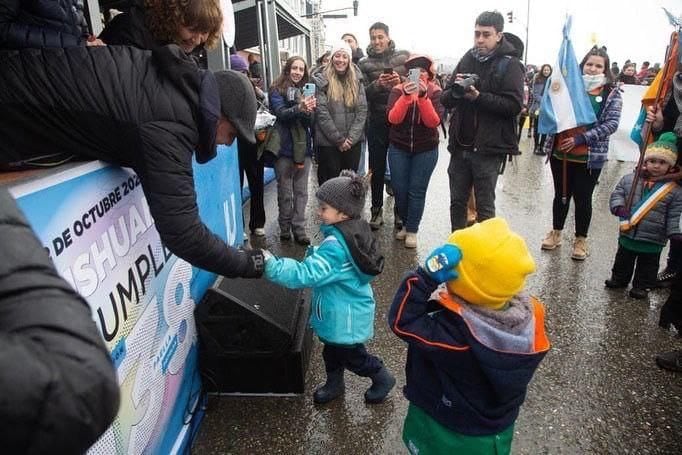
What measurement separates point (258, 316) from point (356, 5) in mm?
34873

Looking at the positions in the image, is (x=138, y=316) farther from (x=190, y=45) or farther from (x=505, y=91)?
(x=505, y=91)

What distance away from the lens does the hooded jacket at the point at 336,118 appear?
4.39 metres

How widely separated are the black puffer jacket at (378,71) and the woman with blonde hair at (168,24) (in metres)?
2.89

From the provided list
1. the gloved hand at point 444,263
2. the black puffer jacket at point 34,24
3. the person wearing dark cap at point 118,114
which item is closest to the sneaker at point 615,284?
the gloved hand at point 444,263

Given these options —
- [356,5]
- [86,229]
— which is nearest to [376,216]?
[86,229]

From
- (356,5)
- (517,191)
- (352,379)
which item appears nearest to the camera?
(352,379)

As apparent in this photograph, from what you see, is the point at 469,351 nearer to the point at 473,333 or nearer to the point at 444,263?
the point at 473,333

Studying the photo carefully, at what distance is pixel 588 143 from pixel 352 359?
2925 mm

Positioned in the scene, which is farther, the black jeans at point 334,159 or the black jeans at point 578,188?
the black jeans at point 334,159

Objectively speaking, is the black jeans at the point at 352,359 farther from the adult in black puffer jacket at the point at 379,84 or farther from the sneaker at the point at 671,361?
the adult in black puffer jacket at the point at 379,84

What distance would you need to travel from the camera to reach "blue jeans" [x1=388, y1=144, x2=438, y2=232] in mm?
4266

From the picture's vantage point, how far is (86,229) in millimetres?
1387

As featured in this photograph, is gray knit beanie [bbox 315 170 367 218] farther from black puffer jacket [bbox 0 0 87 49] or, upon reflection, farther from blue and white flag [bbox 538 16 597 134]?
blue and white flag [bbox 538 16 597 134]

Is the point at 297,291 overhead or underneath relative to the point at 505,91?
underneath
